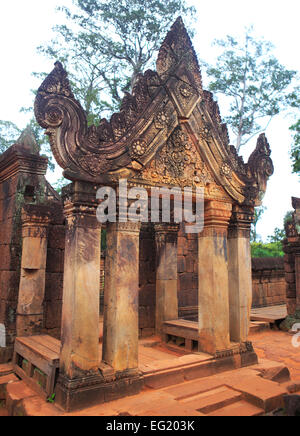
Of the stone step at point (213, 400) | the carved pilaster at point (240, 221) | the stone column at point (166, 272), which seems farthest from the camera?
the stone column at point (166, 272)

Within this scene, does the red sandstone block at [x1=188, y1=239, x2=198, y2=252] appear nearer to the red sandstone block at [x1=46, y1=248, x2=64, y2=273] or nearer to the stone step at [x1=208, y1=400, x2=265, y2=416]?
the red sandstone block at [x1=46, y1=248, x2=64, y2=273]

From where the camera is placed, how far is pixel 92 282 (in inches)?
156

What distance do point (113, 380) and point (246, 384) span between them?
1696 mm

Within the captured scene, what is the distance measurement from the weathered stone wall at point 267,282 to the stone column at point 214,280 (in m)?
7.58

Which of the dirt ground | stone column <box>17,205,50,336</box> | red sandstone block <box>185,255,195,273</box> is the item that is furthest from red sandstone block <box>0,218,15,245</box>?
the dirt ground

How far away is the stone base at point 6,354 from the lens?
18.7ft

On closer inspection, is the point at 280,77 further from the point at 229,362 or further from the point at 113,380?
the point at 113,380

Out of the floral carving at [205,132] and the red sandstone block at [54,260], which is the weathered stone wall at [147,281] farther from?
the floral carving at [205,132]

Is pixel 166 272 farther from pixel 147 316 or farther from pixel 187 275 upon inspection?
pixel 187 275

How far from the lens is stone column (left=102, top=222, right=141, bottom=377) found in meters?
4.07

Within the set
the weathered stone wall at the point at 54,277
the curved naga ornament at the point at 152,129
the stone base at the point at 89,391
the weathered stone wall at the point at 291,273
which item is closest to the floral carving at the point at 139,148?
the curved naga ornament at the point at 152,129

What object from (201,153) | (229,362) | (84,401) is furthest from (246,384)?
(201,153)

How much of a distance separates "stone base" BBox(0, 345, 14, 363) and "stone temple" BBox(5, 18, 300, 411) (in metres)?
0.02
